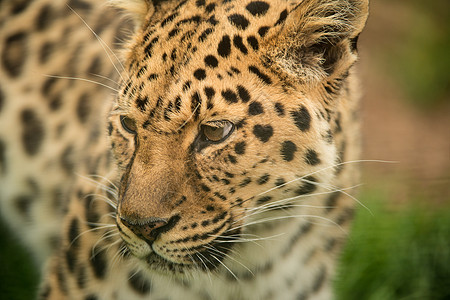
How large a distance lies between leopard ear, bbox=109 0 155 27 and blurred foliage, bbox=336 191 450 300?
2.26 metres

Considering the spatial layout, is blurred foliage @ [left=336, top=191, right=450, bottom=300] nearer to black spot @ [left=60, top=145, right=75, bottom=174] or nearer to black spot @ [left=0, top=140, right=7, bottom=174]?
black spot @ [left=60, top=145, right=75, bottom=174]

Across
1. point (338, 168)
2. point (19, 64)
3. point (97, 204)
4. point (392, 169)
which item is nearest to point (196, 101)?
point (338, 168)

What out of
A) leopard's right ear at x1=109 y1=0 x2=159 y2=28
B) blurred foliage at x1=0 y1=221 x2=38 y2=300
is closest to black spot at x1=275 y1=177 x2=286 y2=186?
leopard's right ear at x1=109 y1=0 x2=159 y2=28

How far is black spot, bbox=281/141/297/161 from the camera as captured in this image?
316 centimetres

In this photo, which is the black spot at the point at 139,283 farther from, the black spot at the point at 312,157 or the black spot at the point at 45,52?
the black spot at the point at 45,52

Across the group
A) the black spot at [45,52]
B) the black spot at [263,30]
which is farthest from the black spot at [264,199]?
the black spot at [45,52]

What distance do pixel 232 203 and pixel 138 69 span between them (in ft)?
2.51

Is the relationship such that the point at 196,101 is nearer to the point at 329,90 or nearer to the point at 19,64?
the point at 329,90

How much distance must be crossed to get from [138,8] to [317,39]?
3.17ft

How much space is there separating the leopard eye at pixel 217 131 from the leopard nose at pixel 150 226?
1.26ft

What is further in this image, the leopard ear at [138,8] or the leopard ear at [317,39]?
the leopard ear at [138,8]

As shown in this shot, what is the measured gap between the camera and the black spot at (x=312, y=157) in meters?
3.21

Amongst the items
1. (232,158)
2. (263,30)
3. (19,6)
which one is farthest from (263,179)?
(19,6)

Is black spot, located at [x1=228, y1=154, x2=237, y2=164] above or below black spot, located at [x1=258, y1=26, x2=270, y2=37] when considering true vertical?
below
